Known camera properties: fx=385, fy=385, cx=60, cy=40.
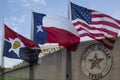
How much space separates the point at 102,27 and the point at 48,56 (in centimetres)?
771

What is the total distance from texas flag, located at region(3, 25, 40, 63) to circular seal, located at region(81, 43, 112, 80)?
3.82 meters

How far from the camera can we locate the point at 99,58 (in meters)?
22.6

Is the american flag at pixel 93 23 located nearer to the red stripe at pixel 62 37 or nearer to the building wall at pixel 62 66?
the red stripe at pixel 62 37

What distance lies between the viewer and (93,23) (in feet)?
68.0

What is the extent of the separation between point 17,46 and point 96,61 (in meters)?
5.73

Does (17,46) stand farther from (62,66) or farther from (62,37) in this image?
(62,37)

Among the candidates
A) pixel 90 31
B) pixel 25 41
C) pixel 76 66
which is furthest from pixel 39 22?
pixel 90 31

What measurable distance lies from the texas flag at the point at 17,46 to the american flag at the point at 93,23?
5.24 meters

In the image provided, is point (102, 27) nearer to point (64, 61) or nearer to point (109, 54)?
point (109, 54)

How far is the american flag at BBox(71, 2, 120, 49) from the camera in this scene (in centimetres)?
2041

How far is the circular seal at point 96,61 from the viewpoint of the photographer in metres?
22.2

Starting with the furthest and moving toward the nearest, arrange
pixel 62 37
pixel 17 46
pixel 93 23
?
pixel 17 46 < pixel 62 37 < pixel 93 23

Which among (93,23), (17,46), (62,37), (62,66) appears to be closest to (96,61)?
(62,37)

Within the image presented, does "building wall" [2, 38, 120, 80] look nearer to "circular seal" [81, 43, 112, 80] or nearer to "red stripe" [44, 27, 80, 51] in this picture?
"circular seal" [81, 43, 112, 80]
